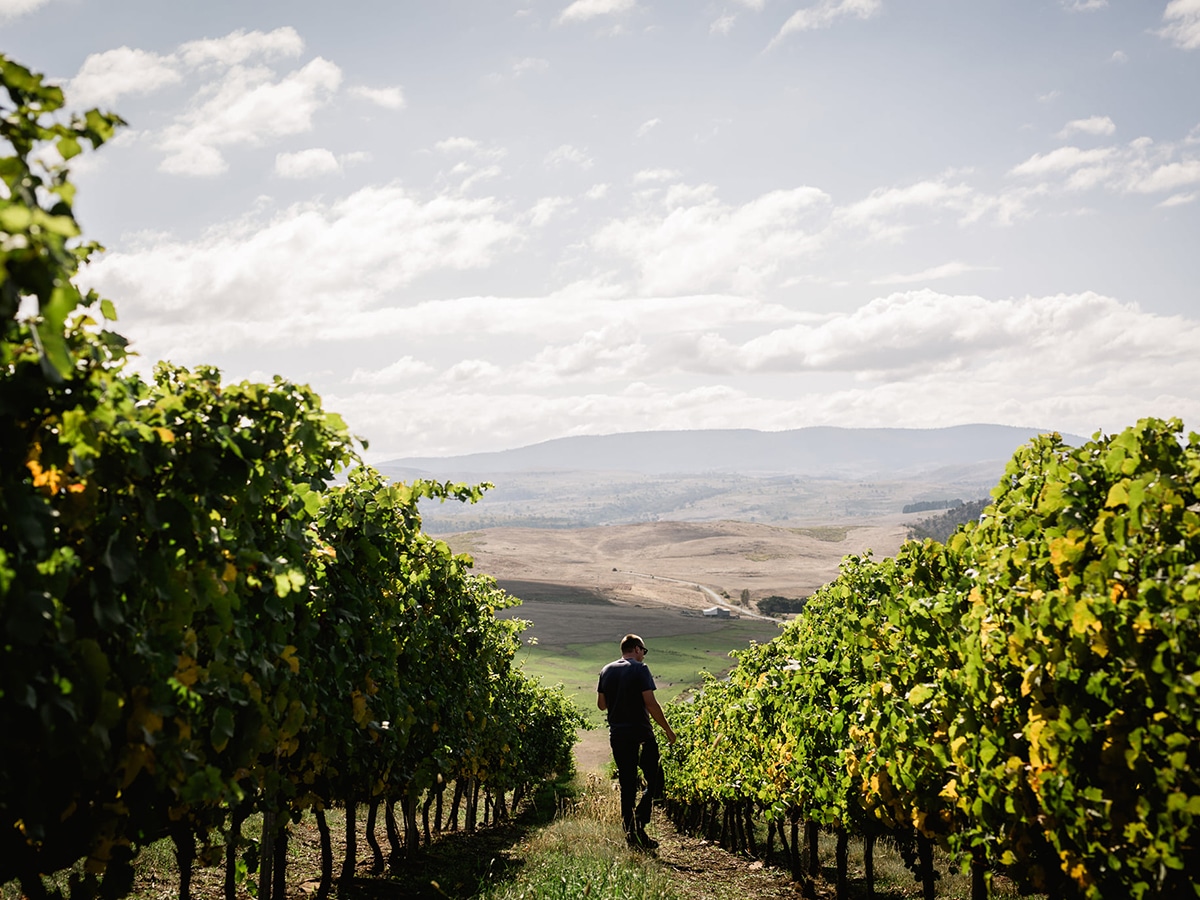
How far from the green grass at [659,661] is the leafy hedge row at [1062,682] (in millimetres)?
58406

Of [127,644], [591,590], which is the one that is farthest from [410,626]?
[591,590]

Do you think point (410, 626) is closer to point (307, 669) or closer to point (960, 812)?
point (307, 669)

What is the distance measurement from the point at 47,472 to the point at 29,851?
1716mm

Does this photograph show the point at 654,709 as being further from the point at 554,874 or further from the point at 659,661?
the point at 659,661

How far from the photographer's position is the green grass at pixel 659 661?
Answer: 263 feet

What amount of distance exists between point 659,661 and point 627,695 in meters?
89.7

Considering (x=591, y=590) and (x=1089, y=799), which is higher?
(x=1089, y=799)

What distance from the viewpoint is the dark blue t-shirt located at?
11.1 meters

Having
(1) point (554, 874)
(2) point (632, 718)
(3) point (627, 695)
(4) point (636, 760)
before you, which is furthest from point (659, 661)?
(1) point (554, 874)

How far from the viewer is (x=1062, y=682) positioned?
4688 millimetres

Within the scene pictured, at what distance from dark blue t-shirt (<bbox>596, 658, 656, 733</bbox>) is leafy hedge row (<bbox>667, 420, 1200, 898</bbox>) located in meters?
3.25

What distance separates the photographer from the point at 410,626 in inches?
394

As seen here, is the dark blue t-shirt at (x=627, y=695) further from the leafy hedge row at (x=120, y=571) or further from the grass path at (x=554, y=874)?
the leafy hedge row at (x=120, y=571)

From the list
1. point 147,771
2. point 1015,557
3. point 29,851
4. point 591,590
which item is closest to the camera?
point 29,851
